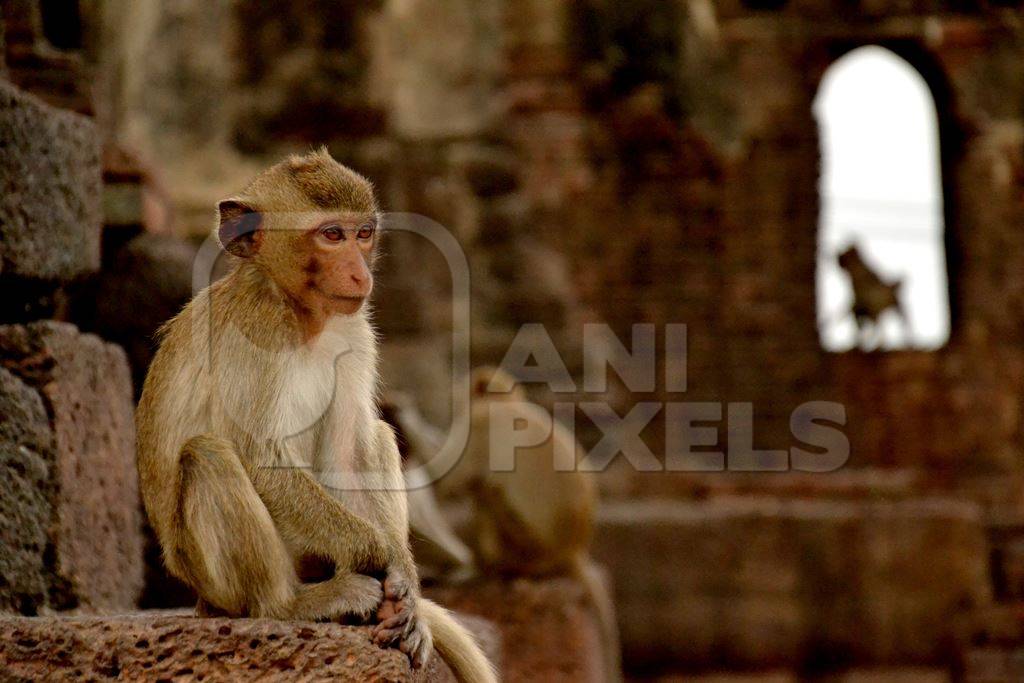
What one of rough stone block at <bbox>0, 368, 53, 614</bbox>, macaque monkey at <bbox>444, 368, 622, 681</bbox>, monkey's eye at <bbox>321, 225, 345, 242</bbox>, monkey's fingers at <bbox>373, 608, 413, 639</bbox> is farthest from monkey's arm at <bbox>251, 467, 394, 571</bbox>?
macaque monkey at <bbox>444, 368, 622, 681</bbox>

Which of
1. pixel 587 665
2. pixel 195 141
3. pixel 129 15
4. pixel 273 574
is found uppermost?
pixel 129 15

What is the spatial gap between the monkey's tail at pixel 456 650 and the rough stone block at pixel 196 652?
27 centimetres

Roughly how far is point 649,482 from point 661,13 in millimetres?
3688

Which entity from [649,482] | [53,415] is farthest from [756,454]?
[53,415]

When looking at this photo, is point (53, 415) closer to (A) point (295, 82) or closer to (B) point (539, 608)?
(B) point (539, 608)

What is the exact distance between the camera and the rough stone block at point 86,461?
3.10m

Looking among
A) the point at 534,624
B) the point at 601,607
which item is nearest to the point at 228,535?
the point at 534,624

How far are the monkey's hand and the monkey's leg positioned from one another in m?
0.17

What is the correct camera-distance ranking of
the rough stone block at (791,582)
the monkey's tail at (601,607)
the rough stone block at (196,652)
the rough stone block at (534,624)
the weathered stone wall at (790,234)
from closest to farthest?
the rough stone block at (196,652) → the rough stone block at (534,624) → the monkey's tail at (601,607) → the rough stone block at (791,582) → the weathered stone wall at (790,234)

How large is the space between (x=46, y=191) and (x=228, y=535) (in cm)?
128

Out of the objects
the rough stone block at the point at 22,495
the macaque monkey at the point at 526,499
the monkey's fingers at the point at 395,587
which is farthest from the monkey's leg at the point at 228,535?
the macaque monkey at the point at 526,499

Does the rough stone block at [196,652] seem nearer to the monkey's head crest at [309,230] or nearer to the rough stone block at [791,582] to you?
the monkey's head crest at [309,230]

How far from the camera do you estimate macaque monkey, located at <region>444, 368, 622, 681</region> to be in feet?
18.0

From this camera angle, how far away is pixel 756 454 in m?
11.7
